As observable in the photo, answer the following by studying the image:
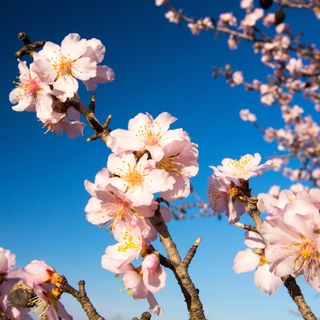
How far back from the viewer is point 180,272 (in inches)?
75.1

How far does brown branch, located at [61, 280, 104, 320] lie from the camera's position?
74.8 inches

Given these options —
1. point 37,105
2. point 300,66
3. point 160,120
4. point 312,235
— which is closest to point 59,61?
point 37,105

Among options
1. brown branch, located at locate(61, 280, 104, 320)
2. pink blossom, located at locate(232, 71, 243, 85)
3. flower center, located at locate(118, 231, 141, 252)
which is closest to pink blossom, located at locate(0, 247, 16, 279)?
brown branch, located at locate(61, 280, 104, 320)

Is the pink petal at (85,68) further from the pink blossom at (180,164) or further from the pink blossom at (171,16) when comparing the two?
the pink blossom at (171,16)

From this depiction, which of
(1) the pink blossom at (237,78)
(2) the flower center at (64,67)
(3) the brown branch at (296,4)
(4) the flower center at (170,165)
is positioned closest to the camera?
(4) the flower center at (170,165)

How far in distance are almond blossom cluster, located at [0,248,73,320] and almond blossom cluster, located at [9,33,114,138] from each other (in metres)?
0.82

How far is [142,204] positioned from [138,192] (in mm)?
98

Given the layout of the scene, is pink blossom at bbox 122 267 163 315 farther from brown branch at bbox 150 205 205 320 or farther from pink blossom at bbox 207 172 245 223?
pink blossom at bbox 207 172 245 223

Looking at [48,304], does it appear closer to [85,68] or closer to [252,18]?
[85,68]

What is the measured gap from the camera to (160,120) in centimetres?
235

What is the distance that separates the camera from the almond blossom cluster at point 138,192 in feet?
6.43

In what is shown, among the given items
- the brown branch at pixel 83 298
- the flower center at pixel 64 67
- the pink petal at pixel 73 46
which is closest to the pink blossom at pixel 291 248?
the brown branch at pixel 83 298

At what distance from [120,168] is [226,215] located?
742 millimetres

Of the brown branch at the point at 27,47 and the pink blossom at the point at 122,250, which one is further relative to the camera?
the brown branch at the point at 27,47
